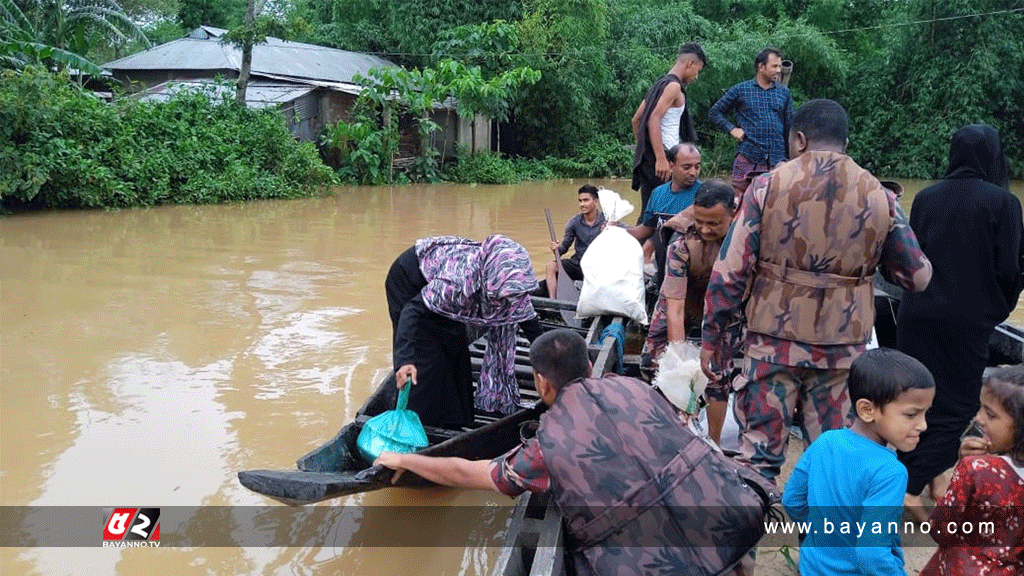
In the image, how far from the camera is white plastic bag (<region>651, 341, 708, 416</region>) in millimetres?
3492

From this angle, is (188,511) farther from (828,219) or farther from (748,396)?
(828,219)

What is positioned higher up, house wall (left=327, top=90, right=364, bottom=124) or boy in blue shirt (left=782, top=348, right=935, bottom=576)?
house wall (left=327, top=90, right=364, bottom=124)

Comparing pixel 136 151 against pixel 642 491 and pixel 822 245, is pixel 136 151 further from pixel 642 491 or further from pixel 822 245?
pixel 642 491

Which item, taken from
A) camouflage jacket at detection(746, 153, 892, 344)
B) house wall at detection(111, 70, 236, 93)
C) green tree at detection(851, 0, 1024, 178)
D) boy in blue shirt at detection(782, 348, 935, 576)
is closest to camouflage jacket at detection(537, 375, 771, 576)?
boy in blue shirt at detection(782, 348, 935, 576)

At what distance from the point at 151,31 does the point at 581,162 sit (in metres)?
18.5

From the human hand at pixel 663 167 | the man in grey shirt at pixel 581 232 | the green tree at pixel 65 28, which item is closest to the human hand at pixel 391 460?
the human hand at pixel 663 167

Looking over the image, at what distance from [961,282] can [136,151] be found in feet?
43.5

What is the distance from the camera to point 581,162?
76.6ft

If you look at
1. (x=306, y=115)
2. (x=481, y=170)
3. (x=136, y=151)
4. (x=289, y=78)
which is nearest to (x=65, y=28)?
(x=289, y=78)

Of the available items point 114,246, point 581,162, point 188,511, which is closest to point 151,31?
point 581,162

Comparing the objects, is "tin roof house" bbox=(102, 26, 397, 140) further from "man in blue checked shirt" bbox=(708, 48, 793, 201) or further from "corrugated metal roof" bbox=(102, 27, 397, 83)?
"man in blue checked shirt" bbox=(708, 48, 793, 201)

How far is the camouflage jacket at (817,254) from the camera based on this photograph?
2830 millimetres

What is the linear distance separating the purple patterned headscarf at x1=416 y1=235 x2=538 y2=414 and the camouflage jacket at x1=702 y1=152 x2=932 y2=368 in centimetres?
105

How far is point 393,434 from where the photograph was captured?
3658mm
